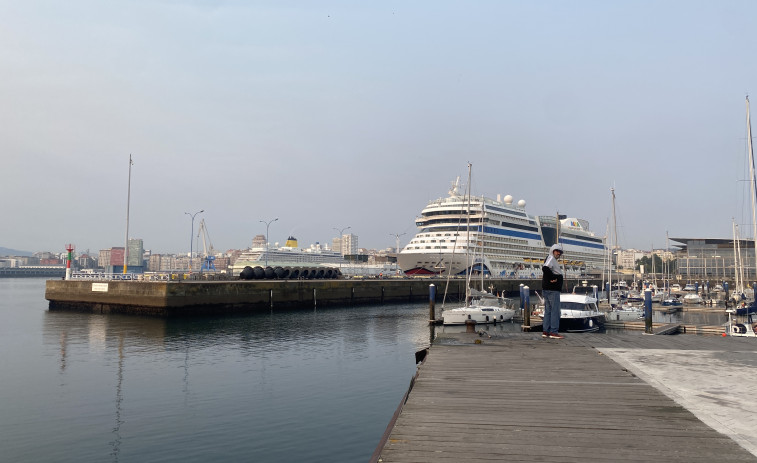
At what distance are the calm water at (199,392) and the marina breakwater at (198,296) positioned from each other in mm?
8612

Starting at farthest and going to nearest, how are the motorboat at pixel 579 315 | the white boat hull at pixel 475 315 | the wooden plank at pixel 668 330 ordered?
the white boat hull at pixel 475 315
the motorboat at pixel 579 315
the wooden plank at pixel 668 330

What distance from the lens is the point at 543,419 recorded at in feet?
22.3

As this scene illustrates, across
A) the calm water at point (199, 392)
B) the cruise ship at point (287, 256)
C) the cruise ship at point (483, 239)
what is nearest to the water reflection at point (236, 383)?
the calm water at point (199, 392)

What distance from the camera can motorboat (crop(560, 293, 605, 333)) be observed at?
30.0m

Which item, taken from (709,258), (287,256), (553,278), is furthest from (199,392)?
(709,258)

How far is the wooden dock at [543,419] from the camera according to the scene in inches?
215

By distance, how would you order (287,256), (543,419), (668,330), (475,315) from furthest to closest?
(287,256), (475,315), (668,330), (543,419)

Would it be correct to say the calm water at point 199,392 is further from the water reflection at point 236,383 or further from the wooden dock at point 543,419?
the wooden dock at point 543,419

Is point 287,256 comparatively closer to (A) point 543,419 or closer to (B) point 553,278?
(B) point 553,278

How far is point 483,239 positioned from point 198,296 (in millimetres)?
55514

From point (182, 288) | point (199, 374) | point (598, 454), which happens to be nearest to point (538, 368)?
point (598, 454)

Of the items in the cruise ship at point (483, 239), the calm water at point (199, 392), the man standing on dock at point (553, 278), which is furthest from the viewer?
the cruise ship at point (483, 239)

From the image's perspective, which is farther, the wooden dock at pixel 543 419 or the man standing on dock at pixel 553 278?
the man standing on dock at pixel 553 278

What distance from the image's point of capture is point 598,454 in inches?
213
